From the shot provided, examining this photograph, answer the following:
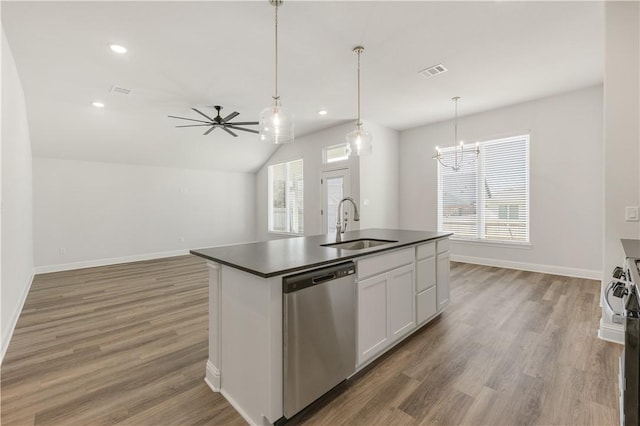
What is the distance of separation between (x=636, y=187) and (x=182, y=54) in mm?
4760

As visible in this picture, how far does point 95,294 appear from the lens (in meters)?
4.07

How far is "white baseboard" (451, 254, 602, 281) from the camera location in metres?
4.48

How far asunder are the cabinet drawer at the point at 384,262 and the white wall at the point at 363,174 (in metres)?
3.30

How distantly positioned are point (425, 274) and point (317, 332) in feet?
5.14

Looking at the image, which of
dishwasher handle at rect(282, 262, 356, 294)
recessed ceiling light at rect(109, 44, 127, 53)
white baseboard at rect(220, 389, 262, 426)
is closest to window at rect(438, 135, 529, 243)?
dishwasher handle at rect(282, 262, 356, 294)

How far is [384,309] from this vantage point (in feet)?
7.44

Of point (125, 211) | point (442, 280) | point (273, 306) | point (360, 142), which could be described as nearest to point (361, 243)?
point (442, 280)

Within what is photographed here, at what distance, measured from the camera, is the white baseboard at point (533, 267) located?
4480 mm

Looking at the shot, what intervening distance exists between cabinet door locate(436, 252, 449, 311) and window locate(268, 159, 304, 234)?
15.6 feet

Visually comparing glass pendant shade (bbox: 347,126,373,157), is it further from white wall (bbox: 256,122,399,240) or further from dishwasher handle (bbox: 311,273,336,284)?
white wall (bbox: 256,122,399,240)

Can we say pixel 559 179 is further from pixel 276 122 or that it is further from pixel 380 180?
pixel 276 122

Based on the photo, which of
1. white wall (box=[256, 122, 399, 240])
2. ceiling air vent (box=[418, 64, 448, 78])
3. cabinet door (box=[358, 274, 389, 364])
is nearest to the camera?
cabinet door (box=[358, 274, 389, 364])

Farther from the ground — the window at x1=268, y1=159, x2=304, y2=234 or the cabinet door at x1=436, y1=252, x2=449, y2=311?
the window at x1=268, y1=159, x2=304, y2=234

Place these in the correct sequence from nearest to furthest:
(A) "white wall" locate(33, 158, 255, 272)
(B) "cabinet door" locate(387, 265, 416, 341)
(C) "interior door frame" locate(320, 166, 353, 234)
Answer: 1. (B) "cabinet door" locate(387, 265, 416, 341)
2. (A) "white wall" locate(33, 158, 255, 272)
3. (C) "interior door frame" locate(320, 166, 353, 234)
